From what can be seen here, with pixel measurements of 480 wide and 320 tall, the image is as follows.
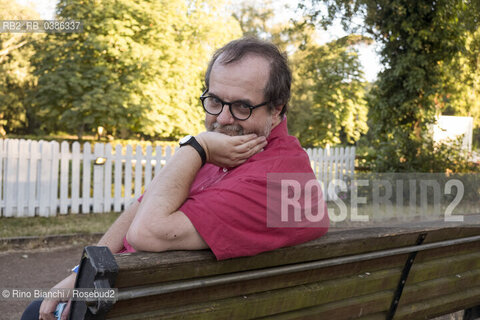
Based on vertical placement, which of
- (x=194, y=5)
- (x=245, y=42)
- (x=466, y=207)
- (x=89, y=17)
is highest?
(x=194, y=5)

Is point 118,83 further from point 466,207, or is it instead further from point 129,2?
point 466,207

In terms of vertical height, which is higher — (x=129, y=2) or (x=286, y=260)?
(x=129, y=2)

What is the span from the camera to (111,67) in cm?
1578

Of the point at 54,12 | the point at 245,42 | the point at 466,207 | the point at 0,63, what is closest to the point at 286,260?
the point at 245,42

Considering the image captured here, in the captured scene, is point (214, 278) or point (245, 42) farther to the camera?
point (245, 42)

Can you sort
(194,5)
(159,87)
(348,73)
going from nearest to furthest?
(159,87) < (194,5) < (348,73)

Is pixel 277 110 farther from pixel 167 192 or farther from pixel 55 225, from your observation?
pixel 55 225

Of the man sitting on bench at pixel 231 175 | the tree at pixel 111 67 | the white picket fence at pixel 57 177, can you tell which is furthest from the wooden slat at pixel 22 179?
the man sitting on bench at pixel 231 175

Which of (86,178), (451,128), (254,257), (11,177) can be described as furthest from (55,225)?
(451,128)

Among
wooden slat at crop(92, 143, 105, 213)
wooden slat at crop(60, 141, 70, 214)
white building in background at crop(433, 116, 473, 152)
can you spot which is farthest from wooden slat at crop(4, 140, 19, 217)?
white building in background at crop(433, 116, 473, 152)

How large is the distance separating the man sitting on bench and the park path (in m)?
3.62

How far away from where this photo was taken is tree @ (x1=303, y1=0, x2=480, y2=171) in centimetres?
1231

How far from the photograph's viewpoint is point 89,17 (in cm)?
1566

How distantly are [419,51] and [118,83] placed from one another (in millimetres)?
8646
